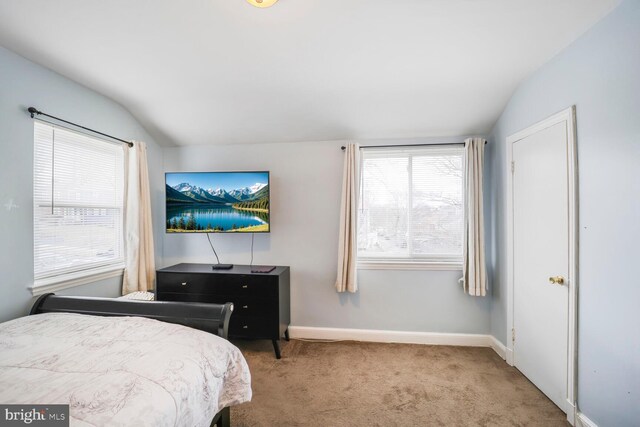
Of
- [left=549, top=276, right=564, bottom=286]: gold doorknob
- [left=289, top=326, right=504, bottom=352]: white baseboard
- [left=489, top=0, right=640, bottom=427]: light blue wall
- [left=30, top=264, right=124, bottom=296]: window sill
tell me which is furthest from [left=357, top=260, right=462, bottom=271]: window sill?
[left=30, top=264, right=124, bottom=296]: window sill

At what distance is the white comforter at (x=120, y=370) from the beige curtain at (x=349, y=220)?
61.0 inches

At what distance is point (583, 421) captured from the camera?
1726mm

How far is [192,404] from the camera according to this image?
1.16m

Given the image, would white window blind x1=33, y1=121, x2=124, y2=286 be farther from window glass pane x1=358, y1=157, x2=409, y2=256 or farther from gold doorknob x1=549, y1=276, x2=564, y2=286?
gold doorknob x1=549, y1=276, x2=564, y2=286

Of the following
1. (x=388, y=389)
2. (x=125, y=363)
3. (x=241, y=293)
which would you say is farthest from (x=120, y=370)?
(x=388, y=389)

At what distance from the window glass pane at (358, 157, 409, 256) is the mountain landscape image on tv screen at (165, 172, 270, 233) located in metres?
1.10

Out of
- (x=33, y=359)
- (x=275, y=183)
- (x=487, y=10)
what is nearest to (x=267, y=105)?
(x=275, y=183)

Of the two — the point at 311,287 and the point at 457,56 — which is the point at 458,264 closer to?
the point at 311,287

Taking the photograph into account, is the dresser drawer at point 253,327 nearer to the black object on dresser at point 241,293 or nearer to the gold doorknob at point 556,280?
the black object on dresser at point 241,293

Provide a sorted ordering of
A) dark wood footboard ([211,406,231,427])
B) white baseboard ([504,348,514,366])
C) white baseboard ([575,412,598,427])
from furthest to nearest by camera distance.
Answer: white baseboard ([504,348,514,366]) < white baseboard ([575,412,598,427]) < dark wood footboard ([211,406,231,427])

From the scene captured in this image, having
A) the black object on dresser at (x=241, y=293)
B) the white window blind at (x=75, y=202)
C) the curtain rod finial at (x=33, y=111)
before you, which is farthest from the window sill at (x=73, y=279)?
the curtain rod finial at (x=33, y=111)

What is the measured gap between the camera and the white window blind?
7.10 feet

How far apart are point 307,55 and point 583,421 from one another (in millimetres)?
3104

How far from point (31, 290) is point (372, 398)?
267cm
